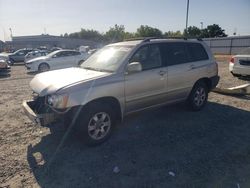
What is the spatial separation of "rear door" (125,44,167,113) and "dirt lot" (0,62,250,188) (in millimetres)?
652

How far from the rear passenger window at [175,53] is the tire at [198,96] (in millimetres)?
833

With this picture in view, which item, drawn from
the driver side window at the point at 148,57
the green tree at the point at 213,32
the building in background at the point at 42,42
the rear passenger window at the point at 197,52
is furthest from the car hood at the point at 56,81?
the green tree at the point at 213,32

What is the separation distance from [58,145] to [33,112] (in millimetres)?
788

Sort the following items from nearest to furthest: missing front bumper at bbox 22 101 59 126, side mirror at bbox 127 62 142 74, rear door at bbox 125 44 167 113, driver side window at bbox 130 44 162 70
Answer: missing front bumper at bbox 22 101 59 126 → side mirror at bbox 127 62 142 74 → rear door at bbox 125 44 167 113 → driver side window at bbox 130 44 162 70

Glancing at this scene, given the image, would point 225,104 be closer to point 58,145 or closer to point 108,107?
point 108,107

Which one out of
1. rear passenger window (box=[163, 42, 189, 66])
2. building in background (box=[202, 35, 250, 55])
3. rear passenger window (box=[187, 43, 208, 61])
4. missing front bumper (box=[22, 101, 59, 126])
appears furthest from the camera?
building in background (box=[202, 35, 250, 55])

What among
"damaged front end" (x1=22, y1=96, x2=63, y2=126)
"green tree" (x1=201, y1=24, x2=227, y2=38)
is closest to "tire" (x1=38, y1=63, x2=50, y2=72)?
"damaged front end" (x1=22, y1=96, x2=63, y2=126)

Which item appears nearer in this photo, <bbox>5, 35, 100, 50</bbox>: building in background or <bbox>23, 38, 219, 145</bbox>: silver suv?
<bbox>23, 38, 219, 145</bbox>: silver suv

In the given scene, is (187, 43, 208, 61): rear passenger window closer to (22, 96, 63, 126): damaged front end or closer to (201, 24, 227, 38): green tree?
(22, 96, 63, 126): damaged front end

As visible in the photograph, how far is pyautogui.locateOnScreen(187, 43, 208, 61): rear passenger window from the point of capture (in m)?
5.82

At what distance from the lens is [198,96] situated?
241 inches

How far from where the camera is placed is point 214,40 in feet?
118

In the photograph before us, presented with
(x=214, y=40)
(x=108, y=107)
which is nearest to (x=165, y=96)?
(x=108, y=107)

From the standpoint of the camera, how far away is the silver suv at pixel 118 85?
3.93 metres
